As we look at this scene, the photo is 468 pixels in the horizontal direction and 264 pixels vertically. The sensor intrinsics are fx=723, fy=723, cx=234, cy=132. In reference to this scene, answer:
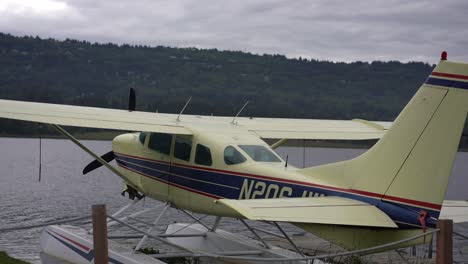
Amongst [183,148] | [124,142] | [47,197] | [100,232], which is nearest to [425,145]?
[100,232]

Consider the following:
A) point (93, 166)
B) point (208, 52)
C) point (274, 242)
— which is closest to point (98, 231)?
point (93, 166)

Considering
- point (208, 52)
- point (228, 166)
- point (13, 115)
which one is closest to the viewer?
point (228, 166)

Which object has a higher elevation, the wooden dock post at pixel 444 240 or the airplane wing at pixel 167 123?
the airplane wing at pixel 167 123

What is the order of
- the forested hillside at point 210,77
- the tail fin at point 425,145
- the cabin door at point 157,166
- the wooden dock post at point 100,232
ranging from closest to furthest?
the wooden dock post at point 100,232, the tail fin at point 425,145, the cabin door at point 157,166, the forested hillside at point 210,77

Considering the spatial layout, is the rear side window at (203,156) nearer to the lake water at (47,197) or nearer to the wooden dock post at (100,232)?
the wooden dock post at (100,232)

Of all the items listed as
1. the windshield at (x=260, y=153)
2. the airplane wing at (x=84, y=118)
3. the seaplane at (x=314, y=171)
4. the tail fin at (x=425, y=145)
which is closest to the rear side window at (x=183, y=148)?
the seaplane at (x=314, y=171)

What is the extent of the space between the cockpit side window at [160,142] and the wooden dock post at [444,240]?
4.09 m

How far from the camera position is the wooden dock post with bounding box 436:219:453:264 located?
5.67 metres

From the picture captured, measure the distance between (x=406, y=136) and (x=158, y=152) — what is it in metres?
3.55

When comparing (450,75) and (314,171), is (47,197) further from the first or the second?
(450,75)

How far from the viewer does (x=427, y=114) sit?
21.4 ft

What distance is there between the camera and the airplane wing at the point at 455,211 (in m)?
7.02

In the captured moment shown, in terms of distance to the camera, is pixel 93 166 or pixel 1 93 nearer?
pixel 93 166

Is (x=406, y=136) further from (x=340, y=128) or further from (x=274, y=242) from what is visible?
(x=274, y=242)
